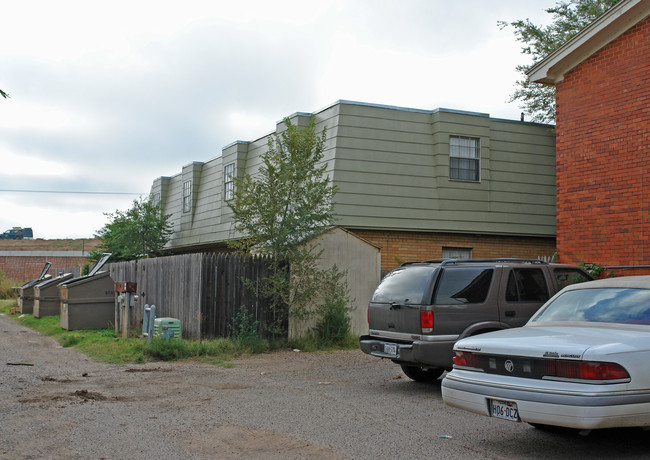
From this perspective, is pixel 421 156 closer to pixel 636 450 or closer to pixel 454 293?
pixel 454 293

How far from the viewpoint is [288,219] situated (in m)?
14.7

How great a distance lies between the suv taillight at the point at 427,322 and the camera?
898cm

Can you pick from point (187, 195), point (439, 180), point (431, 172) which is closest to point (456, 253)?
point (439, 180)

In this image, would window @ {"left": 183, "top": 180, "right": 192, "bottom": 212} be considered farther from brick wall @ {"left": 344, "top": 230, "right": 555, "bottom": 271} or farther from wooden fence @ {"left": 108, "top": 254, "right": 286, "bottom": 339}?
wooden fence @ {"left": 108, "top": 254, "right": 286, "bottom": 339}

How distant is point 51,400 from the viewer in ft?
28.6

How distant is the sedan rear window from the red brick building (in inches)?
226

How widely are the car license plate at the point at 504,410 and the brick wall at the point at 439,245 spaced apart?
12562mm

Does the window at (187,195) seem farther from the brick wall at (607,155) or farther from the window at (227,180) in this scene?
the brick wall at (607,155)

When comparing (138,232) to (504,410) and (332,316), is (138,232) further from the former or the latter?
(504,410)

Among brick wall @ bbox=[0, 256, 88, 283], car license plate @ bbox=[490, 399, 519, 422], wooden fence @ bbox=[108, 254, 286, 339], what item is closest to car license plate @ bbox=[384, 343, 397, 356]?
car license plate @ bbox=[490, 399, 519, 422]

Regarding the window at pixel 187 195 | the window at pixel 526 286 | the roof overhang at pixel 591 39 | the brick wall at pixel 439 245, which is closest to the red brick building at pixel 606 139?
the roof overhang at pixel 591 39

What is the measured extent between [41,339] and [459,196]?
12.3m

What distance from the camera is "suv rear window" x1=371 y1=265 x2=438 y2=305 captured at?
9297mm

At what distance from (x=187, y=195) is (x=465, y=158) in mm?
12307
